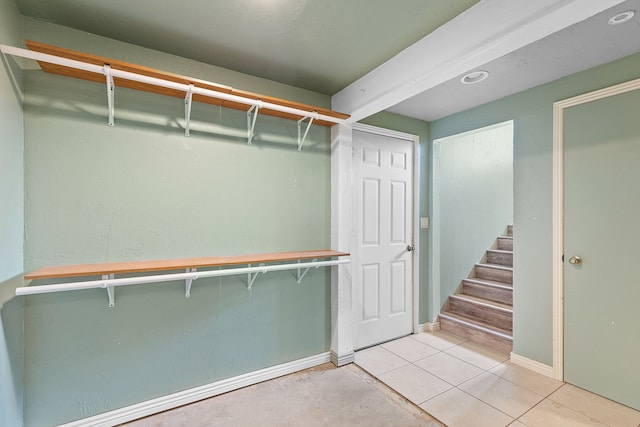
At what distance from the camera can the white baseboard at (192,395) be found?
1.68 m

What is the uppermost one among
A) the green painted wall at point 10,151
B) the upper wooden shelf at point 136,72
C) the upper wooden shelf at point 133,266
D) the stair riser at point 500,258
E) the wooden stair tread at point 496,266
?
the upper wooden shelf at point 136,72

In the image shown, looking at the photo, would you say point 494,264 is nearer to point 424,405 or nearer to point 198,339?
point 424,405

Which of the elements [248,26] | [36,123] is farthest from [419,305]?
[36,123]

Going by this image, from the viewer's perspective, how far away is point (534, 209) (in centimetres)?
239

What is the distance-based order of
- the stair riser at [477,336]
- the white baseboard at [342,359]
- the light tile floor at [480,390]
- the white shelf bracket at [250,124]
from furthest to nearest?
the stair riser at [477,336], the white baseboard at [342,359], the white shelf bracket at [250,124], the light tile floor at [480,390]

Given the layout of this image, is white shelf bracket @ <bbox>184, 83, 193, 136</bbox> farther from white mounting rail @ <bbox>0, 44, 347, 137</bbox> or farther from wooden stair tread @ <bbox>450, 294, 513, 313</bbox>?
wooden stair tread @ <bbox>450, 294, 513, 313</bbox>

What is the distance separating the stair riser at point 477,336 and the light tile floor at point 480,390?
0.07 m

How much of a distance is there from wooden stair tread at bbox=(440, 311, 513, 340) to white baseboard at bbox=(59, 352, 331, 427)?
1.62m

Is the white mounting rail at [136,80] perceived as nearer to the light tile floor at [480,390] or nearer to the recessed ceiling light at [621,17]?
the recessed ceiling light at [621,17]

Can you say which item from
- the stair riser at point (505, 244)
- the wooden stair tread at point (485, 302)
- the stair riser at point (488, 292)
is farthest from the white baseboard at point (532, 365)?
the stair riser at point (505, 244)

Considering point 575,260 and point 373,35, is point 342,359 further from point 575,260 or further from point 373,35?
point 373,35

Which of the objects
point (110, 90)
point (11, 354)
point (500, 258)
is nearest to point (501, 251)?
point (500, 258)

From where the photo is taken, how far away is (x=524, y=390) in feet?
6.89

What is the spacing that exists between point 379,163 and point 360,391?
1983 mm
